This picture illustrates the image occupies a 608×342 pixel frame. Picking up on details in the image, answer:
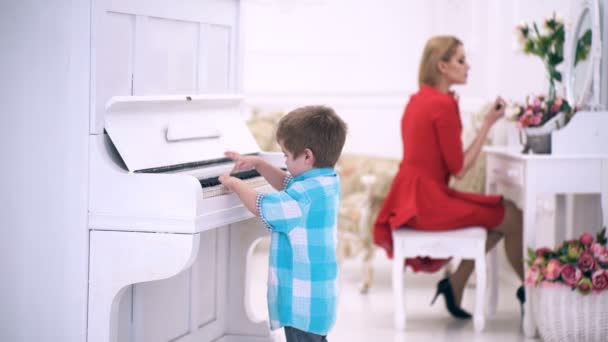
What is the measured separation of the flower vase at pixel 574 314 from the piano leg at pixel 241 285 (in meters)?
1.10

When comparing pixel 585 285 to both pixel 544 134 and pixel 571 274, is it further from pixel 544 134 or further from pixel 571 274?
pixel 544 134

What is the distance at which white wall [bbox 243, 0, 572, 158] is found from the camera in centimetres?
693

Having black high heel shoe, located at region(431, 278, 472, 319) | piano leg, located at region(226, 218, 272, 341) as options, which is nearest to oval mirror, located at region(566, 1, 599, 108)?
black high heel shoe, located at region(431, 278, 472, 319)

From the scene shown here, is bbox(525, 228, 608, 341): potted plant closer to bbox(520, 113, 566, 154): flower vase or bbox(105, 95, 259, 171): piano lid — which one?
bbox(520, 113, 566, 154): flower vase

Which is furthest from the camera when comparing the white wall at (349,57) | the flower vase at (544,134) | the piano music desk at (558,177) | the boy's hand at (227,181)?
the white wall at (349,57)

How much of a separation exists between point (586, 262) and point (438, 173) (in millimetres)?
900

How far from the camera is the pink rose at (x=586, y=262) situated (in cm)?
389

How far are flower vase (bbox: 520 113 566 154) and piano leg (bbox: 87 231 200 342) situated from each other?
6.85 feet

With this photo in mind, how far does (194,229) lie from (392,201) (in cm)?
201

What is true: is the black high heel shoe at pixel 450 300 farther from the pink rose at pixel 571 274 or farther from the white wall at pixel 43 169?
the white wall at pixel 43 169

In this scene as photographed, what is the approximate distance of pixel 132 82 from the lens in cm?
297

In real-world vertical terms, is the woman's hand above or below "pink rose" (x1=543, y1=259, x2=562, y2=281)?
above

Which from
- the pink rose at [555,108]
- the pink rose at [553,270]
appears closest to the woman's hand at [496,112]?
the pink rose at [555,108]

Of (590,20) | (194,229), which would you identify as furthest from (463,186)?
(194,229)
